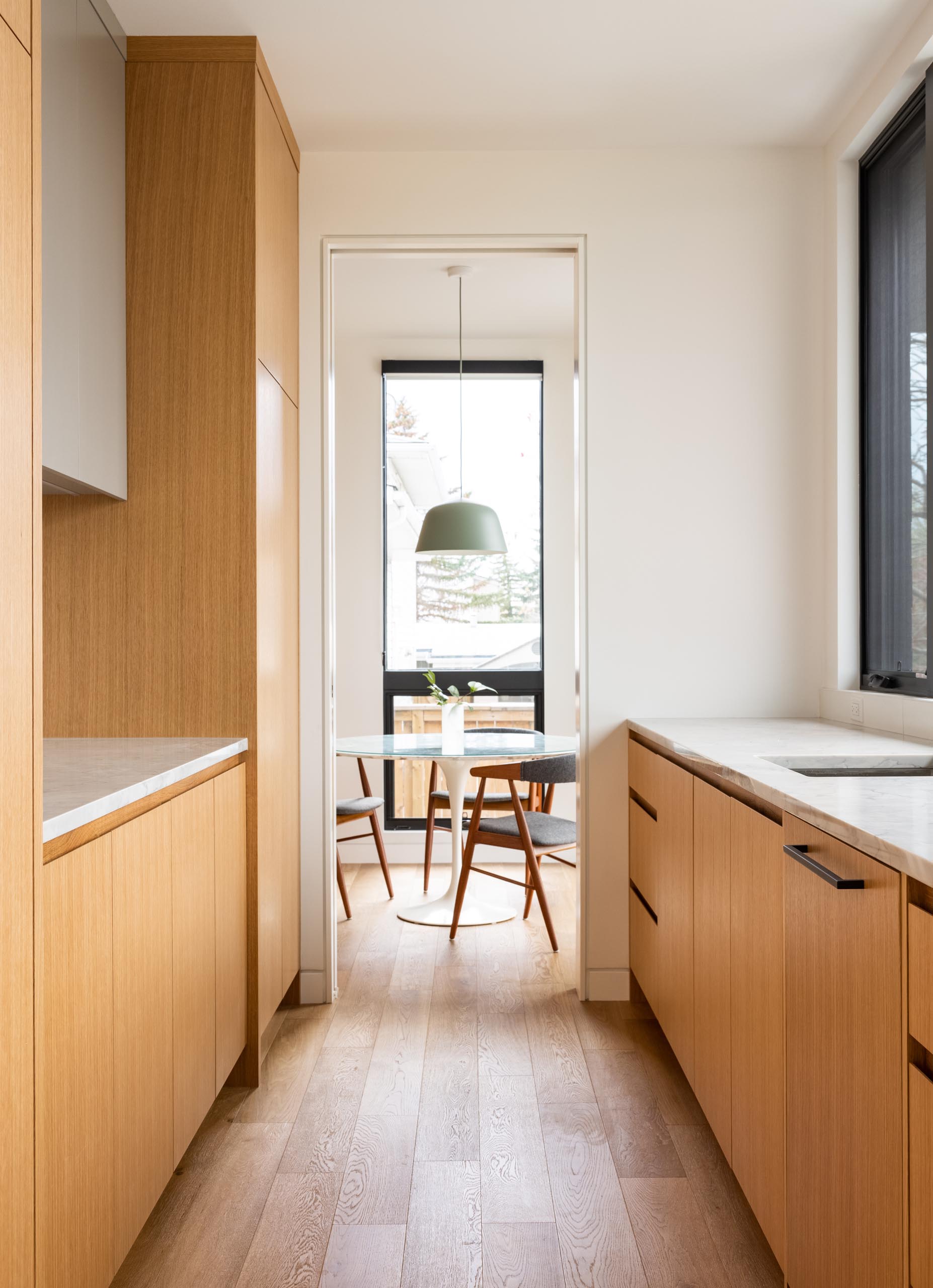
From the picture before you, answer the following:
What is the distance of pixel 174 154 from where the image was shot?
2537mm

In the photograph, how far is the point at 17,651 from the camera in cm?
125

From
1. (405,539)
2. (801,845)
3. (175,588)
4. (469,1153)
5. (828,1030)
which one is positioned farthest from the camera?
(405,539)

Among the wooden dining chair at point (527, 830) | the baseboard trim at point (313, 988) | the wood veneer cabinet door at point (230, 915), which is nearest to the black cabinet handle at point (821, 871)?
the wood veneer cabinet door at point (230, 915)

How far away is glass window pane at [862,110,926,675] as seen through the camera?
8.79ft

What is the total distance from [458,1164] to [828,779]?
120 cm

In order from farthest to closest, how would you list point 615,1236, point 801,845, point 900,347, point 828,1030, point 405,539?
point 405,539 < point 900,347 < point 615,1236 < point 801,845 < point 828,1030

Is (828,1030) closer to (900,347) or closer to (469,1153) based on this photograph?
(469,1153)

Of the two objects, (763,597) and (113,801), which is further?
(763,597)

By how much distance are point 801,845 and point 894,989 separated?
36 cm

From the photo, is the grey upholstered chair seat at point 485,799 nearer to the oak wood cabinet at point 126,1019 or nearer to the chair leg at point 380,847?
the chair leg at point 380,847

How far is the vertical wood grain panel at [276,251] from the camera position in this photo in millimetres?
2590

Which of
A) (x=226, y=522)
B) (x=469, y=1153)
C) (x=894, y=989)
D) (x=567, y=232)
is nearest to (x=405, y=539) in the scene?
(x=567, y=232)

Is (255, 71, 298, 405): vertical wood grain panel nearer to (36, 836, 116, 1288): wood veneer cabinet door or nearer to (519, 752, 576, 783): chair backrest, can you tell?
(36, 836, 116, 1288): wood veneer cabinet door

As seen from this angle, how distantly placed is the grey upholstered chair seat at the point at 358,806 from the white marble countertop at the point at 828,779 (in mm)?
1577
